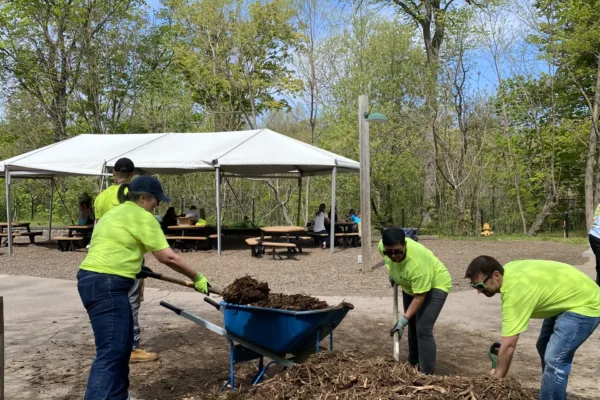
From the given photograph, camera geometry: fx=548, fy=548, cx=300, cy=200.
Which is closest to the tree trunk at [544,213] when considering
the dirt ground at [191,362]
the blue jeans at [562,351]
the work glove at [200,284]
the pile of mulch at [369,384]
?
the dirt ground at [191,362]

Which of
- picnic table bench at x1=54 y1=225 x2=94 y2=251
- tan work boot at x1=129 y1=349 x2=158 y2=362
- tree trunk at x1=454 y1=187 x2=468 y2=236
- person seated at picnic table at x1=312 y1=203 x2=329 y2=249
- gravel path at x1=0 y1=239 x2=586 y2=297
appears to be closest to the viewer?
tan work boot at x1=129 y1=349 x2=158 y2=362

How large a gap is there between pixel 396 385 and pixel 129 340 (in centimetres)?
165

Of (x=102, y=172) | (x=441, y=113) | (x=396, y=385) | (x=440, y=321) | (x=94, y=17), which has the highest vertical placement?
(x=94, y=17)

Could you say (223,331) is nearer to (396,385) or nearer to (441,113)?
(396,385)

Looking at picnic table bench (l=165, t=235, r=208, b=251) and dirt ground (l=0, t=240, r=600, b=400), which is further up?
picnic table bench (l=165, t=235, r=208, b=251)

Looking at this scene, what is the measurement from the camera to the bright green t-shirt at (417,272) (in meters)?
3.96

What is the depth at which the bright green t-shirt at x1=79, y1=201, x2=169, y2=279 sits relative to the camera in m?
3.35

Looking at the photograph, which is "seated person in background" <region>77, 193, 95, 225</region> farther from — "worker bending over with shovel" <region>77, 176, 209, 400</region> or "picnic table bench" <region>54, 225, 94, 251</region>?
"worker bending over with shovel" <region>77, 176, 209, 400</region>

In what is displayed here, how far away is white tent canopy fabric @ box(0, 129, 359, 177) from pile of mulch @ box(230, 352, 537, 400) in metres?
9.86

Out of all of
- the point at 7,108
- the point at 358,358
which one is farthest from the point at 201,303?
the point at 7,108

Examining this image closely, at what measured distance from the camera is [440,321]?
685 cm

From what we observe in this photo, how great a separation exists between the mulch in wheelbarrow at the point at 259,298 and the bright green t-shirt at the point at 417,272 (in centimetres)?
61

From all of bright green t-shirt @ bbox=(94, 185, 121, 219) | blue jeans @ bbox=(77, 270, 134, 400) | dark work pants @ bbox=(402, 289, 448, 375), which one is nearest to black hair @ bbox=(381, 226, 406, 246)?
dark work pants @ bbox=(402, 289, 448, 375)

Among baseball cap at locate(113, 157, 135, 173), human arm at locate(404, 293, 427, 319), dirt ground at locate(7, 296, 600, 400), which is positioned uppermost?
baseball cap at locate(113, 157, 135, 173)
